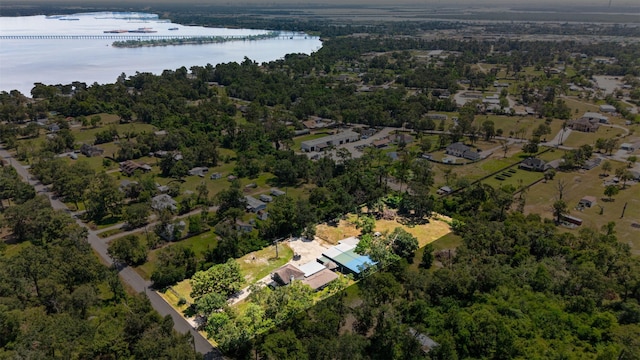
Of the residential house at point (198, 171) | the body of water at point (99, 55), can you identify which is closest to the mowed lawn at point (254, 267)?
the residential house at point (198, 171)

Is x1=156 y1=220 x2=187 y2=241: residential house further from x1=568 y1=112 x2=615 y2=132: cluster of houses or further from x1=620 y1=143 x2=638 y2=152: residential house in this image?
x1=568 y1=112 x2=615 y2=132: cluster of houses

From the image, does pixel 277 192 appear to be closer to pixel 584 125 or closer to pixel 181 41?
pixel 584 125

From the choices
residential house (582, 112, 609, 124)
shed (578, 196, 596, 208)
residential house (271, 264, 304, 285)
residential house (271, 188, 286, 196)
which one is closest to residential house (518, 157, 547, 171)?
shed (578, 196, 596, 208)

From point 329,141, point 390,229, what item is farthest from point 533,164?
point 329,141

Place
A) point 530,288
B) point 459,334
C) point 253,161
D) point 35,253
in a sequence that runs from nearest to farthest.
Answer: point 459,334, point 530,288, point 35,253, point 253,161

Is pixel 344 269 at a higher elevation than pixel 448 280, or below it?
below

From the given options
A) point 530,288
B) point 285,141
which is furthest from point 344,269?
point 285,141

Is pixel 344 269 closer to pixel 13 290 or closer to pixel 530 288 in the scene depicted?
pixel 530 288
